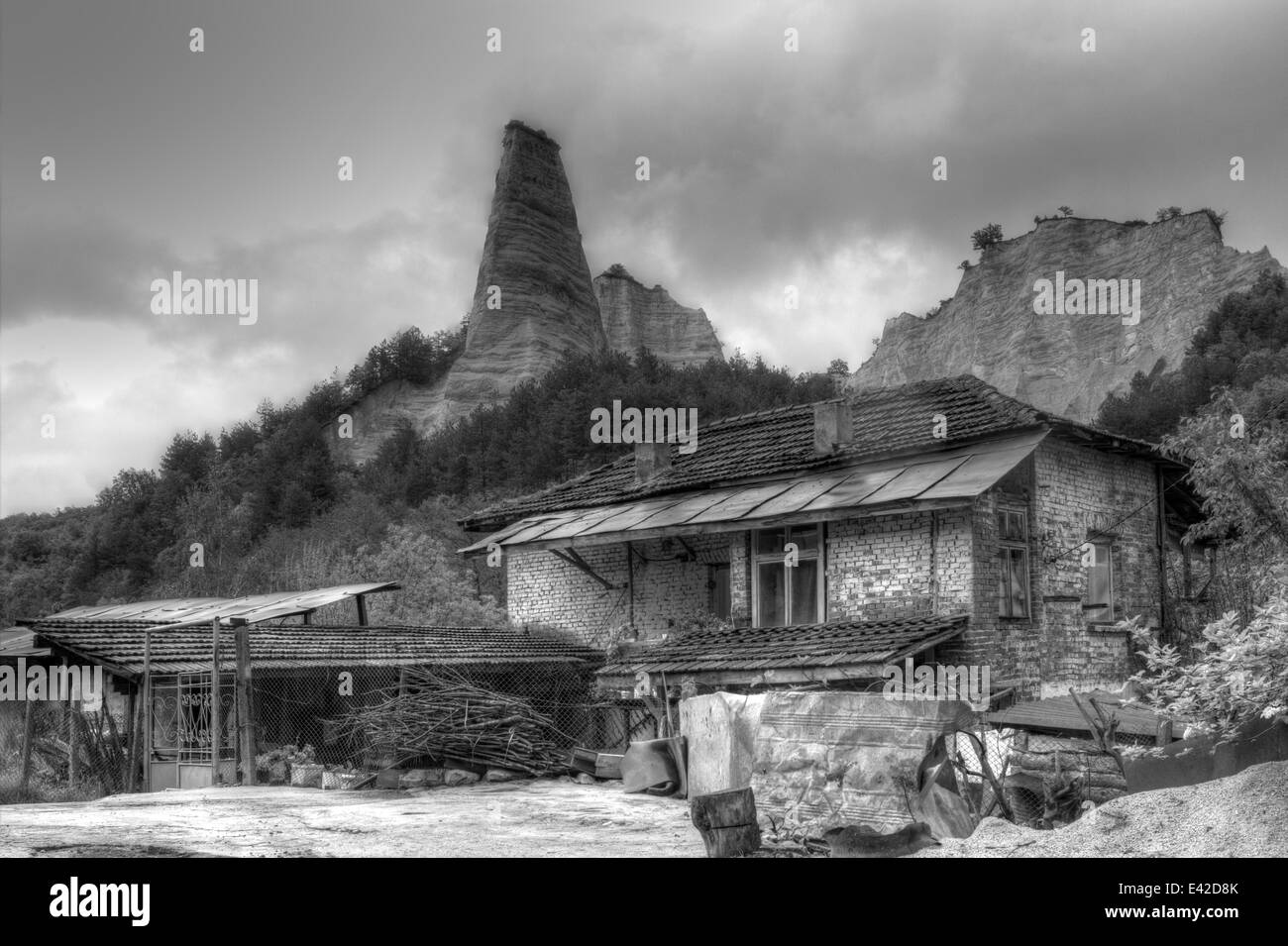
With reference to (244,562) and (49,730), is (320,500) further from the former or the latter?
(49,730)

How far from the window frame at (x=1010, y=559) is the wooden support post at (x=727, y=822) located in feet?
24.5

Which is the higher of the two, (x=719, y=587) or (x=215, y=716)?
(x=719, y=587)

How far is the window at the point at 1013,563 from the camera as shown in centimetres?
1603

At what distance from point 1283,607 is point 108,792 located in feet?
51.5

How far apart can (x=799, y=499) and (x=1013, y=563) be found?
3.07 m

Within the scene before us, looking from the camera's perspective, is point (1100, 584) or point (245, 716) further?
point (1100, 584)

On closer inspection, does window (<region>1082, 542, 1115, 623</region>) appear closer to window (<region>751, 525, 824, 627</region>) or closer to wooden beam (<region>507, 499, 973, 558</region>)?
wooden beam (<region>507, 499, 973, 558</region>)

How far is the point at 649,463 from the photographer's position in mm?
21734

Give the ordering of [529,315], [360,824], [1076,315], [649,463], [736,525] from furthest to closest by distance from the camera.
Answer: [529,315], [1076,315], [649,463], [736,525], [360,824]

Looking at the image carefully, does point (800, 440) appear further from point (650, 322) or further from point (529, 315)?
point (650, 322)

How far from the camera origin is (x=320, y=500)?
54719 mm

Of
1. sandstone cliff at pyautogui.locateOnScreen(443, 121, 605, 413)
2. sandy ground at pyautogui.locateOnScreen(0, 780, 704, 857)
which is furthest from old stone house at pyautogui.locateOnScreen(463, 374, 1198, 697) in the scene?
sandstone cliff at pyautogui.locateOnScreen(443, 121, 605, 413)

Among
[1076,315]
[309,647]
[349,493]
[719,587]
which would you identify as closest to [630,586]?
[719,587]
